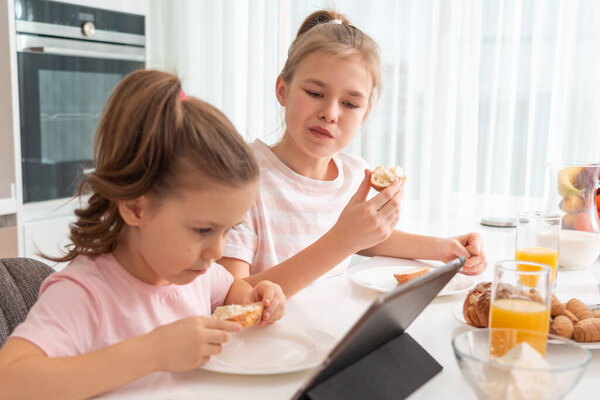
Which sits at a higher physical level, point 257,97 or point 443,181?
point 257,97

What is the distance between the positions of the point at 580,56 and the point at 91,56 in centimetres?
212

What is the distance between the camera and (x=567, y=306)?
1.07 meters

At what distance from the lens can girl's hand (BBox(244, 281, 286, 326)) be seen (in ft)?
3.43

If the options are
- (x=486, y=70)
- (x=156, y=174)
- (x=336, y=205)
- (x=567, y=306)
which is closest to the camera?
(x=156, y=174)

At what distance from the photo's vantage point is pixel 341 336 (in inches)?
41.4

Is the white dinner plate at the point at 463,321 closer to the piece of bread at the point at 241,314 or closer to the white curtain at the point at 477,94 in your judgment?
the piece of bread at the point at 241,314

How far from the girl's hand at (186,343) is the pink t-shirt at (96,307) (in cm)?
13

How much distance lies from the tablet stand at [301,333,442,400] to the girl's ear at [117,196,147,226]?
396 millimetres

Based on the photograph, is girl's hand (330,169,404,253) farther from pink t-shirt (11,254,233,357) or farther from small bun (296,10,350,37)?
small bun (296,10,350,37)

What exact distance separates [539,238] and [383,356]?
0.59m

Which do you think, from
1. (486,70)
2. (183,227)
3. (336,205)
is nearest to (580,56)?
(486,70)

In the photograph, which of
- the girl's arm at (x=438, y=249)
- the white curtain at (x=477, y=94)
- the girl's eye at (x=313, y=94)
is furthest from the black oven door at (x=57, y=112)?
the girl's arm at (x=438, y=249)

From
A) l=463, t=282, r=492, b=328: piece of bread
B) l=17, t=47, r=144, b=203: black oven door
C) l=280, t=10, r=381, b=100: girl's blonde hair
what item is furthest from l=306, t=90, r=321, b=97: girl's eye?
l=17, t=47, r=144, b=203: black oven door

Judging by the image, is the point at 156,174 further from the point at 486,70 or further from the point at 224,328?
the point at 486,70
